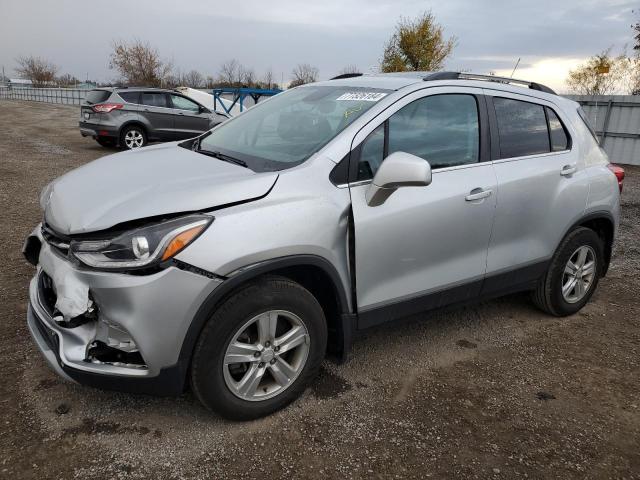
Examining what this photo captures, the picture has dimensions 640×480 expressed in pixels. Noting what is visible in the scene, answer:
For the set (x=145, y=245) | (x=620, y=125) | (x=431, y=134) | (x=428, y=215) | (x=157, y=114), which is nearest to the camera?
(x=145, y=245)

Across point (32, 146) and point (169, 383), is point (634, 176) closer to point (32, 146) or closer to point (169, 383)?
point (169, 383)

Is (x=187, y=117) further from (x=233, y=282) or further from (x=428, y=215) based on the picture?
(x=233, y=282)

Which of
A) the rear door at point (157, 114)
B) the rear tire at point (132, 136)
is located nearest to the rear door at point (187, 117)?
the rear door at point (157, 114)

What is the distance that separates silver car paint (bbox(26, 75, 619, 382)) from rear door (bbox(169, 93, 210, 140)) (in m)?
10.1

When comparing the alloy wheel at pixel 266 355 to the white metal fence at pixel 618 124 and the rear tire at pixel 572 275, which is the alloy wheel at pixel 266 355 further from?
the white metal fence at pixel 618 124

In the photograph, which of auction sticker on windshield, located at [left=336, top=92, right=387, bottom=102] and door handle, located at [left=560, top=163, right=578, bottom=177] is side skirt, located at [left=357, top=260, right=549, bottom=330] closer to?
door handle, located at [left=560, top=163, right=578, bottom=177]

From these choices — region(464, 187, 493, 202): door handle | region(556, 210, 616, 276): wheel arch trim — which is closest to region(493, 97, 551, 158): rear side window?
region(464, 187, 493, 202): door handle

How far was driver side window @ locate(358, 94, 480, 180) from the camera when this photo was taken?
9.12 feet

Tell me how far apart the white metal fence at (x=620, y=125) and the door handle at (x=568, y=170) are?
39.6ft

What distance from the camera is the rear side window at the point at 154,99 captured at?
495 inches

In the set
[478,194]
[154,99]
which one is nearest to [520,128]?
[478,194]

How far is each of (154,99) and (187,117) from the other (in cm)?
88

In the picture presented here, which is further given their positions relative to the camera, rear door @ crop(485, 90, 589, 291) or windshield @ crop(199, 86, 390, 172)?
rear door @ crop(485, 90, 589, 291)

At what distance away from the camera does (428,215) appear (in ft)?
9.38
